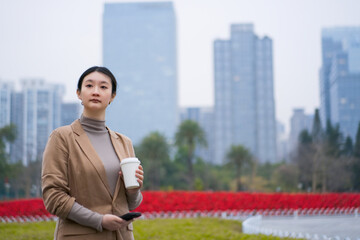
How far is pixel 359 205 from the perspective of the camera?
51.4ft

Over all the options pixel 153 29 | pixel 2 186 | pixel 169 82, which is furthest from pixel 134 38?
pixel 2 186

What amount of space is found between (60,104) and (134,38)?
71.0 metres

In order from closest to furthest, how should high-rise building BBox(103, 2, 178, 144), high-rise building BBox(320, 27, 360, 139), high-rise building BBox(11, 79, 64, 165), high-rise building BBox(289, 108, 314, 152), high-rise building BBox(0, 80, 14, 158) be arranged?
high-rise building BBox(0, 80, 14, 158)
high-rise building BBox(320, 27, 360, 139)
high-rise building BBox(11, 79, 64, 165)
high-rise building BBox(289, 108, 314, 152)
high-rise building BBox(103, 2, 178, 144)

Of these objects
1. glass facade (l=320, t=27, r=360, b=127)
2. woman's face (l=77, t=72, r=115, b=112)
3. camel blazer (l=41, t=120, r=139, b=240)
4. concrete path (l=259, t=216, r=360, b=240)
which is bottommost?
concrete path (l=259, t=216, r=360, b=240)

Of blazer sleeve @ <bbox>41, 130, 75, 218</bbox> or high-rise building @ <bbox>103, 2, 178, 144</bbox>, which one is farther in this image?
high-rise building @ <bbox>103, 2, 178, 144</bbox>

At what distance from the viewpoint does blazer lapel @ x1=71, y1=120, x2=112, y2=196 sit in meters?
2.00

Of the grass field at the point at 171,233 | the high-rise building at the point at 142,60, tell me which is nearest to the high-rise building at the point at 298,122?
the high-rise building at the point at 142,60

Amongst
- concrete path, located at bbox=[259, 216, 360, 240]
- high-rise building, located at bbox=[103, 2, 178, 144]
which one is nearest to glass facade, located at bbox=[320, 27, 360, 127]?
concrete path, located at bbox=[259, 216, 360, 240]

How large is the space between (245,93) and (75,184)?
9011 centimetres

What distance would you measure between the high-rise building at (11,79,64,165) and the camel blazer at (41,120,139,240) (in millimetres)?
56314

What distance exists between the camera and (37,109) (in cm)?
5972

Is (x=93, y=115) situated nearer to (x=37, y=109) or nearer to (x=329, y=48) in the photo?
(x=37, y=109)

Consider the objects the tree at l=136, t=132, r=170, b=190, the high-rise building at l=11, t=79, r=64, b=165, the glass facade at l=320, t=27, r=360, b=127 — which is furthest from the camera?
the glass facade at l=320, t=27, r=360, b=127

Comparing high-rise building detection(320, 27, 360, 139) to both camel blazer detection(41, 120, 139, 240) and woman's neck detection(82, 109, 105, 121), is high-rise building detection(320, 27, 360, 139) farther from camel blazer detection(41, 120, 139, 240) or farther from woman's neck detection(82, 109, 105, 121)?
camel blazer detection(41, 120, 139, 240)
